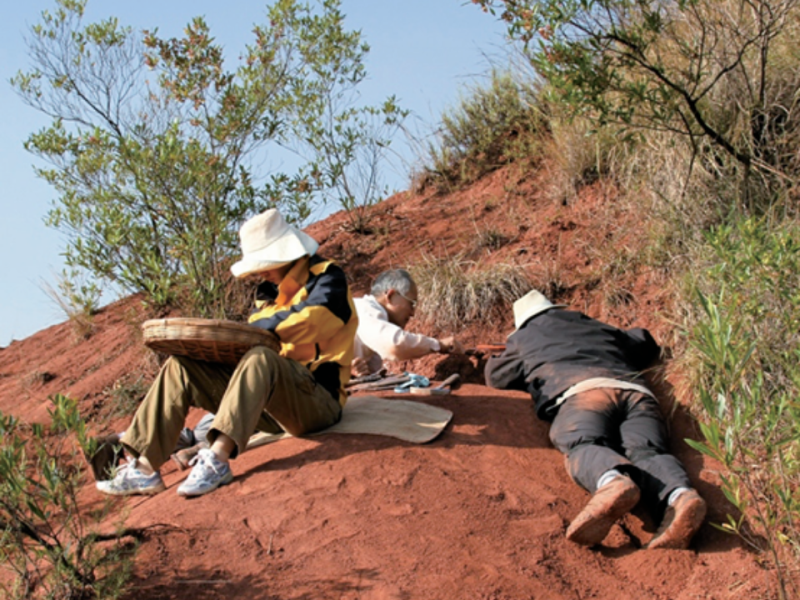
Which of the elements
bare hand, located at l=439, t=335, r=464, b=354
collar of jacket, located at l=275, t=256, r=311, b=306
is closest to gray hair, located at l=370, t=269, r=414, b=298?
bare hand, located at l=439, t=335, r=464, b=354

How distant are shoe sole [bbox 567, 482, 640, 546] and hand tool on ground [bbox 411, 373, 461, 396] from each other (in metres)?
1.95

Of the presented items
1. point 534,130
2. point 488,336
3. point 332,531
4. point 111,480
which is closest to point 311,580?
point 332,531

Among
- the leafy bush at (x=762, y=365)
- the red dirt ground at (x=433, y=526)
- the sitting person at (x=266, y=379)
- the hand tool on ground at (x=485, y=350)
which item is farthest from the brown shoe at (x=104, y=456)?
the leafy bush at (x=762, y=365)

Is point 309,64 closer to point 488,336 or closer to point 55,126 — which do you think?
point 55,126

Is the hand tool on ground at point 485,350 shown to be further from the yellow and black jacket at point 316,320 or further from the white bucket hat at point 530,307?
the yellow and black jacket at point 316,320

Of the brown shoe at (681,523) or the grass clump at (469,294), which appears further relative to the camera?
the grass clump at (469,294)

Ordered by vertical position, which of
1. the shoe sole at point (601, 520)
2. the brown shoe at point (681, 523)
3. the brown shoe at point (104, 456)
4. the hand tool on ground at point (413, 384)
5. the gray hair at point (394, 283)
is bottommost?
the brown shoe at point (681, 523)

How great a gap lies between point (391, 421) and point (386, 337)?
0.73 metres

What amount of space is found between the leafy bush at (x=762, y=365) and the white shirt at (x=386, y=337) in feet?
5.65

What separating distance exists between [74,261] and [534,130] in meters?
5.30

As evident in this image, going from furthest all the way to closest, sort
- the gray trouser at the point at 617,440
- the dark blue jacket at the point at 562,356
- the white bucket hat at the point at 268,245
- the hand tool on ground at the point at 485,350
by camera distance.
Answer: the hand tool on ground at the point at 485,350 < the dark blue jacket at the point at 562,356 < the white bucket hat at the point at 268,245 < the gray trouser at the point at 617,440

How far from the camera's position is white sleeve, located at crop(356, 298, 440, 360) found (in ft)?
19.8

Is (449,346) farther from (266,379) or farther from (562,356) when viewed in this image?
(266,379)

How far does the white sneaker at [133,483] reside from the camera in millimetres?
5082
